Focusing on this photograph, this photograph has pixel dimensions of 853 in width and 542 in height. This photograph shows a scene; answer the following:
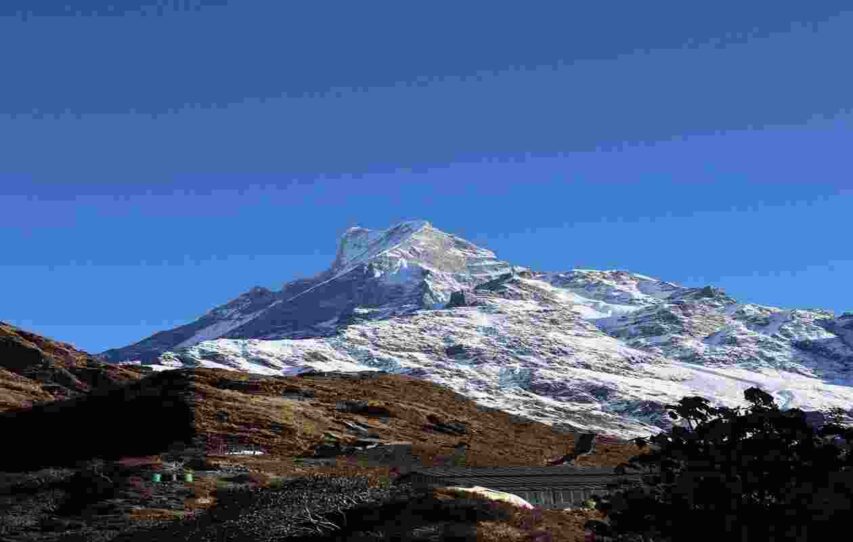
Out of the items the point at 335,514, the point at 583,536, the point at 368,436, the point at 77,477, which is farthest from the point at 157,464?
the point at 368,436

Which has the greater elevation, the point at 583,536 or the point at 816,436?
the point at 816,436

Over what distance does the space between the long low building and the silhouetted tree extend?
24.8 m

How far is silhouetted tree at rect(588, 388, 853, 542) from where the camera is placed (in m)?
13.7

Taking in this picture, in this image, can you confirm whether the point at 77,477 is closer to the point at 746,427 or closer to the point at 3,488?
the point at 3,488

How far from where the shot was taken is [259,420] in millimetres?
70188

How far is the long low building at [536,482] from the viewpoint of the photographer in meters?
42.0

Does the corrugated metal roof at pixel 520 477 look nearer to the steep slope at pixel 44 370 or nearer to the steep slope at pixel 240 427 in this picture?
the steep slope at pixel 240 427

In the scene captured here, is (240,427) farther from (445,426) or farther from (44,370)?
(44,370)

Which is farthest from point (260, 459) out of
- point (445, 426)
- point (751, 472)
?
point (445, 426)

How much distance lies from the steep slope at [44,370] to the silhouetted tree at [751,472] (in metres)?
89.7

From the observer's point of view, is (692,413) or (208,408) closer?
(692,413)

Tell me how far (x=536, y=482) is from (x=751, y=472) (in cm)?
3157

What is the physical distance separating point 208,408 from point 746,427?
5819 centimetres

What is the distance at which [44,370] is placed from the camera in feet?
366
